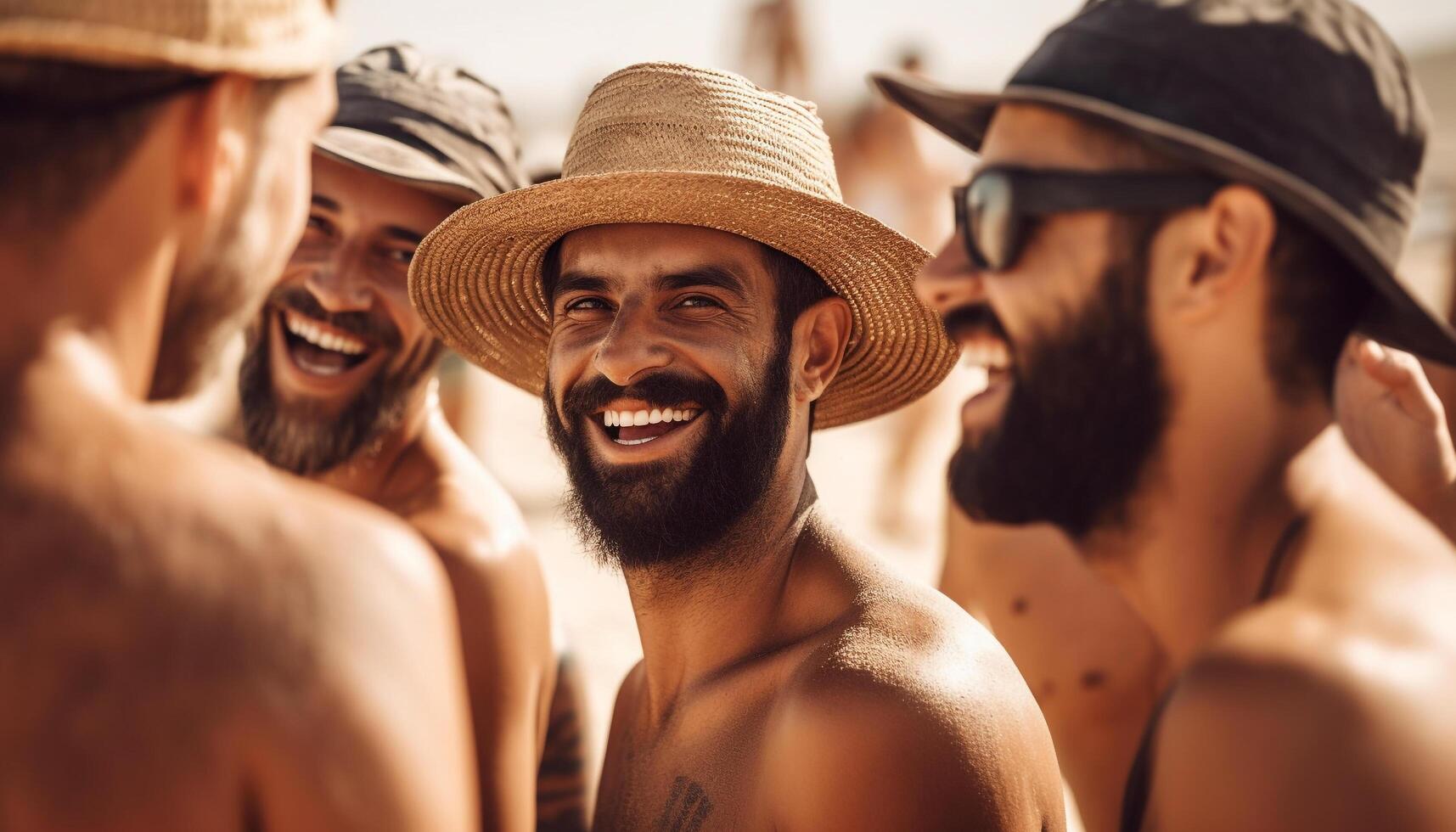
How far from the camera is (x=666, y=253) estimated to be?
9.36ft

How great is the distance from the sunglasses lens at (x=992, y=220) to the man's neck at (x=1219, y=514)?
362 mm

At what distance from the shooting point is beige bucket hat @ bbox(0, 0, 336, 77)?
1329 millimetres

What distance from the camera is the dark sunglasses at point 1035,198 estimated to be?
5.92ft

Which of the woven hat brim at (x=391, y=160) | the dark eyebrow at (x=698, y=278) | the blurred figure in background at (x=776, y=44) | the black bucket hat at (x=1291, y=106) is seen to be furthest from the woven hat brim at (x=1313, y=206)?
the blurred figure in background at (x=776, y=44)

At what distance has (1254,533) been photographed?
1.75 meters

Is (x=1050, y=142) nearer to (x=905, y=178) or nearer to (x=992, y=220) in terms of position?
(x=992, y=220)

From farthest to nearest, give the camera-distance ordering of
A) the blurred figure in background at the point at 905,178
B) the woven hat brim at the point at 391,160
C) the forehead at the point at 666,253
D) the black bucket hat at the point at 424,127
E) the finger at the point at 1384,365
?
1. the blurred figure in background at the point at 905,178
2. the black bucket hat at the point at 424,127
3. the woven hat brim at the point at 391,160
4. the forehead at the point at 666,253
5. the finger at the point at 1384,365

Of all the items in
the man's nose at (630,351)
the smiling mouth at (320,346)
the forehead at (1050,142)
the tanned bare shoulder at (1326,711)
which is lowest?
the smiling mouth at (320,346)

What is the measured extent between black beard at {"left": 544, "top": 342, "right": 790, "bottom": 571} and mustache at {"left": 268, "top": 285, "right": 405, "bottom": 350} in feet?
2.76

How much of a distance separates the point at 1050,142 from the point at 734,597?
46.5 inches

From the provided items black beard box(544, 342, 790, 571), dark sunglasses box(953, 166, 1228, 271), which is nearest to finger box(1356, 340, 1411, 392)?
dark sunglasses box(953, 166, 1228, 271)

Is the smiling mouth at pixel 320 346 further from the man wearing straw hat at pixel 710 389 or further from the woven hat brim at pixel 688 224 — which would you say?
the man wearing straw hat at pixel 710 389

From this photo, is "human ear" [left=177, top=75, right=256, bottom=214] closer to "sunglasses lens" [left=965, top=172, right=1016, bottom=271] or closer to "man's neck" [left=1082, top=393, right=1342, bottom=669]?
"sunglasses lens" [left=965, top=172, right=1016, bottom=271]

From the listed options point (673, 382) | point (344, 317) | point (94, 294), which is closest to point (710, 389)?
point (673, 382)
